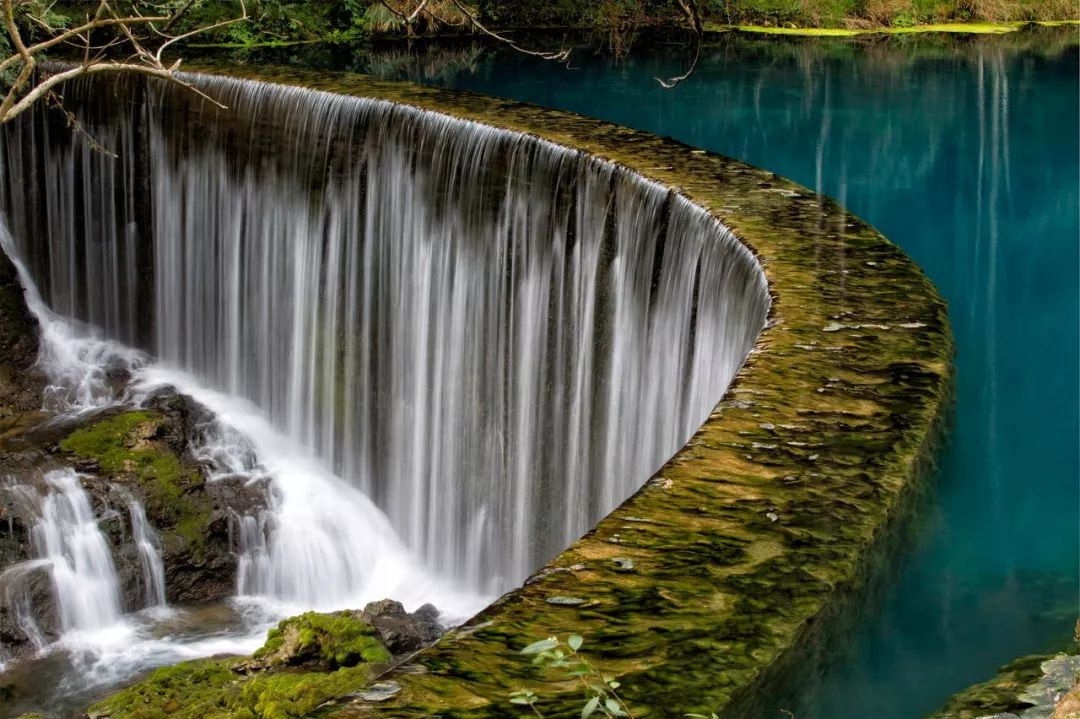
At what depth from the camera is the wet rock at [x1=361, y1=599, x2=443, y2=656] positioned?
29.1 feet

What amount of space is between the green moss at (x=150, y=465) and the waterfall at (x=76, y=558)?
0.46 meters

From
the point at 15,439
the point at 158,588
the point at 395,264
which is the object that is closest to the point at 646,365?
the point at 395,264

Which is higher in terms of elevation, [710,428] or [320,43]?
[320,43]

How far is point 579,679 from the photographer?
11.7 ft

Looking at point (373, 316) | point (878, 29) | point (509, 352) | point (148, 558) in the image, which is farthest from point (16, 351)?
point (878, 29)

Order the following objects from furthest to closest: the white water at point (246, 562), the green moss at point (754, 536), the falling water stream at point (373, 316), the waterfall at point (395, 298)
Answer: the white water at point (246, 562)
the falling water stream at point (373, 316)
the waterfall at point (395, 298)
the green moss at point (754, 536)

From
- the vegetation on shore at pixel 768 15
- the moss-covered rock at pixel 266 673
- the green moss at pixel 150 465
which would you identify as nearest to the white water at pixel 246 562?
the green moss at pixel 150 465

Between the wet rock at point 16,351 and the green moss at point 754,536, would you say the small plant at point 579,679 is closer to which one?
the green moss at point 754,536

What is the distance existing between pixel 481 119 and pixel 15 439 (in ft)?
16.2

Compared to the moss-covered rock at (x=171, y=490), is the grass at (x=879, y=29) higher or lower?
higher

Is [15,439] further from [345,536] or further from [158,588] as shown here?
[345,536]

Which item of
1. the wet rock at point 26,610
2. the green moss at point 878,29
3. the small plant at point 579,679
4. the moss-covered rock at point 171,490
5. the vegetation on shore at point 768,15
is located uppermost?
the vegetation on shore at point 768,15

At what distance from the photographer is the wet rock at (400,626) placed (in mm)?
8867

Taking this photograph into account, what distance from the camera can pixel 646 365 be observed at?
9.14 metres
